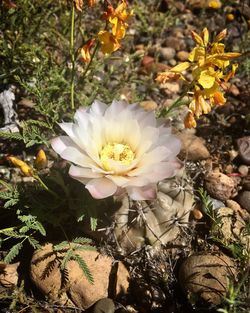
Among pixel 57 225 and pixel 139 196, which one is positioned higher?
pixel 139 196

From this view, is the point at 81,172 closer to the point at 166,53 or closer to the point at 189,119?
the point at 189,119

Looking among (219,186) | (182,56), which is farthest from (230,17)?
(219,186)

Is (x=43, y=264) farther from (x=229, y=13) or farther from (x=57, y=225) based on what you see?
(x=229, y=13)

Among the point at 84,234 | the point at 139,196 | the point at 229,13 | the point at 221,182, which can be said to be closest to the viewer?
the point at 139,196

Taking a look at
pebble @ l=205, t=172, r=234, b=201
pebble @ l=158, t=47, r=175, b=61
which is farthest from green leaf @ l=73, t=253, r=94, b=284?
pebble @ l=158, t=47, r=175, b=61

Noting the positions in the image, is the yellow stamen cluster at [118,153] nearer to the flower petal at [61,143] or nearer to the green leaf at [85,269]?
the flower petal at [61,143]

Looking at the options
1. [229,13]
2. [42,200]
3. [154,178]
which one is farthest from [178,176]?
[229,13]

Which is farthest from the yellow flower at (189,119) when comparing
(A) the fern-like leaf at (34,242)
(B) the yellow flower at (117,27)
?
(A) the fern-like leaf at (34,242)
